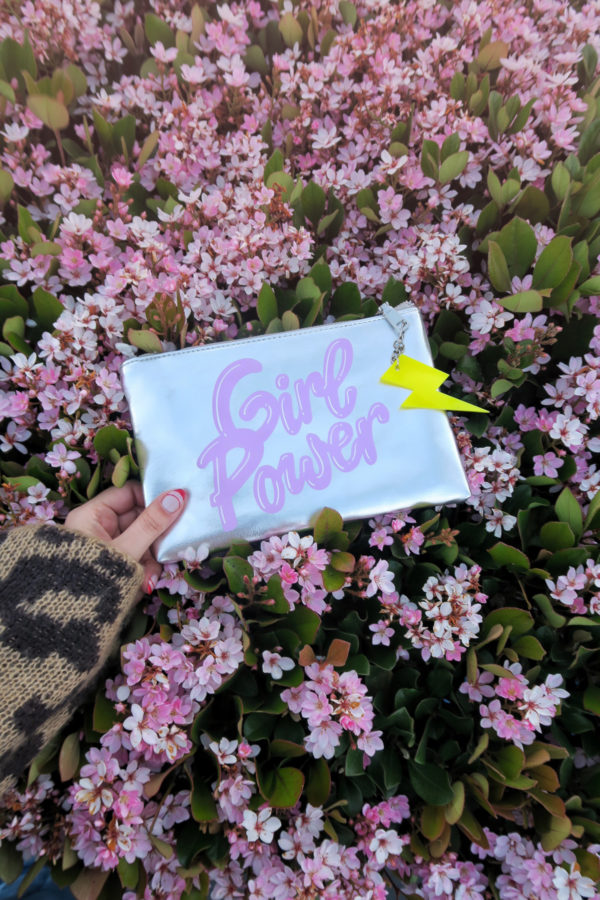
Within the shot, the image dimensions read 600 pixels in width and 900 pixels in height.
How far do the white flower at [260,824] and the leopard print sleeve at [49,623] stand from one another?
0.51 meters

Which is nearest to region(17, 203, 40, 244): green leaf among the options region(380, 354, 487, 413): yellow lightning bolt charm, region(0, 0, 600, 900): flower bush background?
region(0, 0, 600, 900): flower bush background

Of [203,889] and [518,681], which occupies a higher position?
[518,681]

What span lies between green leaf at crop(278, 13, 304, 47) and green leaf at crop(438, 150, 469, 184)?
86cm

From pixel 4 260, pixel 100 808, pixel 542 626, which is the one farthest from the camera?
pixel 4 260

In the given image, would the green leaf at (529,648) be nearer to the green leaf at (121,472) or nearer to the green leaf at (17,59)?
the green leaf at (121,472)

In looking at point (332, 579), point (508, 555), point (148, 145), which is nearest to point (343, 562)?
point (332, 579)

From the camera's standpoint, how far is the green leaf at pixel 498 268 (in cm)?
157

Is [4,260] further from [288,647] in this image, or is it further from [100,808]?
[100,808]

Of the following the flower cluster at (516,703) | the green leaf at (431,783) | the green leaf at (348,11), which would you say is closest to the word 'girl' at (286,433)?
the flower cluster at (516,703)

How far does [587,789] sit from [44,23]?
310 centimetres

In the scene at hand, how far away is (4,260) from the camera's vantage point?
1.68m

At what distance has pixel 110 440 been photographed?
1.46m

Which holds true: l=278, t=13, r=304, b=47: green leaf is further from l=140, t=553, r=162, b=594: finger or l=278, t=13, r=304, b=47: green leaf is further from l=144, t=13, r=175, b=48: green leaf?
l=140, t=553, r=162, b=594: finger

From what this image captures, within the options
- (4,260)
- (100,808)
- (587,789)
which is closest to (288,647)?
(100,808)
